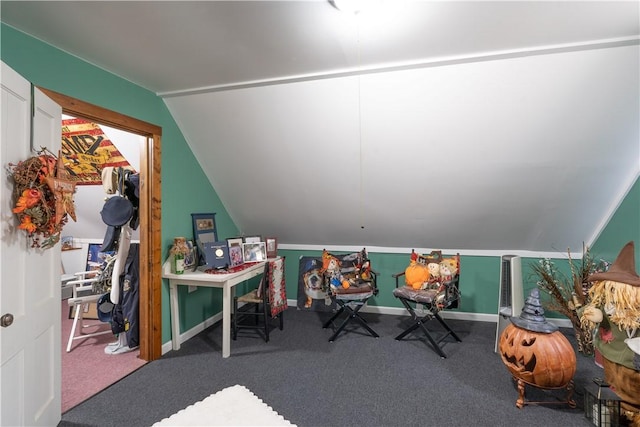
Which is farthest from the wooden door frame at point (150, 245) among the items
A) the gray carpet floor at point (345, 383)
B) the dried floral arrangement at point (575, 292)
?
the dried floral arrangement at point (575, 292)

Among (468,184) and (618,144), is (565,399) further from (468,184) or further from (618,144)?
(618,144)

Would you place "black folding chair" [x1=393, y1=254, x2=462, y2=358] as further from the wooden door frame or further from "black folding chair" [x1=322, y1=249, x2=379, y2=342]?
the wooden door frame

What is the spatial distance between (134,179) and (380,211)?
252cm

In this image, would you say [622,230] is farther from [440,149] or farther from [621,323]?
[440,149]

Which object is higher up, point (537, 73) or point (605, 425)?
point (537, 73)

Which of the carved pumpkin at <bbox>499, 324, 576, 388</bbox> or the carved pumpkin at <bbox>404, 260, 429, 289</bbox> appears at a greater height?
the carved pumpkin at <bbox>404, 260, 429, 289</bbox>

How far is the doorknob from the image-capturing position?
4.75ft

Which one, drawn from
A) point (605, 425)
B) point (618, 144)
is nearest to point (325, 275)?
point (605, 425)

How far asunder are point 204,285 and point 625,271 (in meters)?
3.06

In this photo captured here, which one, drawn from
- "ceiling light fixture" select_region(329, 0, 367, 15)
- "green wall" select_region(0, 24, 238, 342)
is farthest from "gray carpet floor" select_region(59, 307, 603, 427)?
"ceiling light fixture" select_region(329, 0, 367, 15)

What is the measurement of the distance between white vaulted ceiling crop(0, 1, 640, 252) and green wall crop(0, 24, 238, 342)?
0.10 metres

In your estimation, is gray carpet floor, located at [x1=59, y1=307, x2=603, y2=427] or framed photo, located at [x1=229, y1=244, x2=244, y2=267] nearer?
gray carpet floor, located at [x1=59, y1=307, x2=603, y2=427]

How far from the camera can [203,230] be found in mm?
3398

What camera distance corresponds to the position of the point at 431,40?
1.99 m
